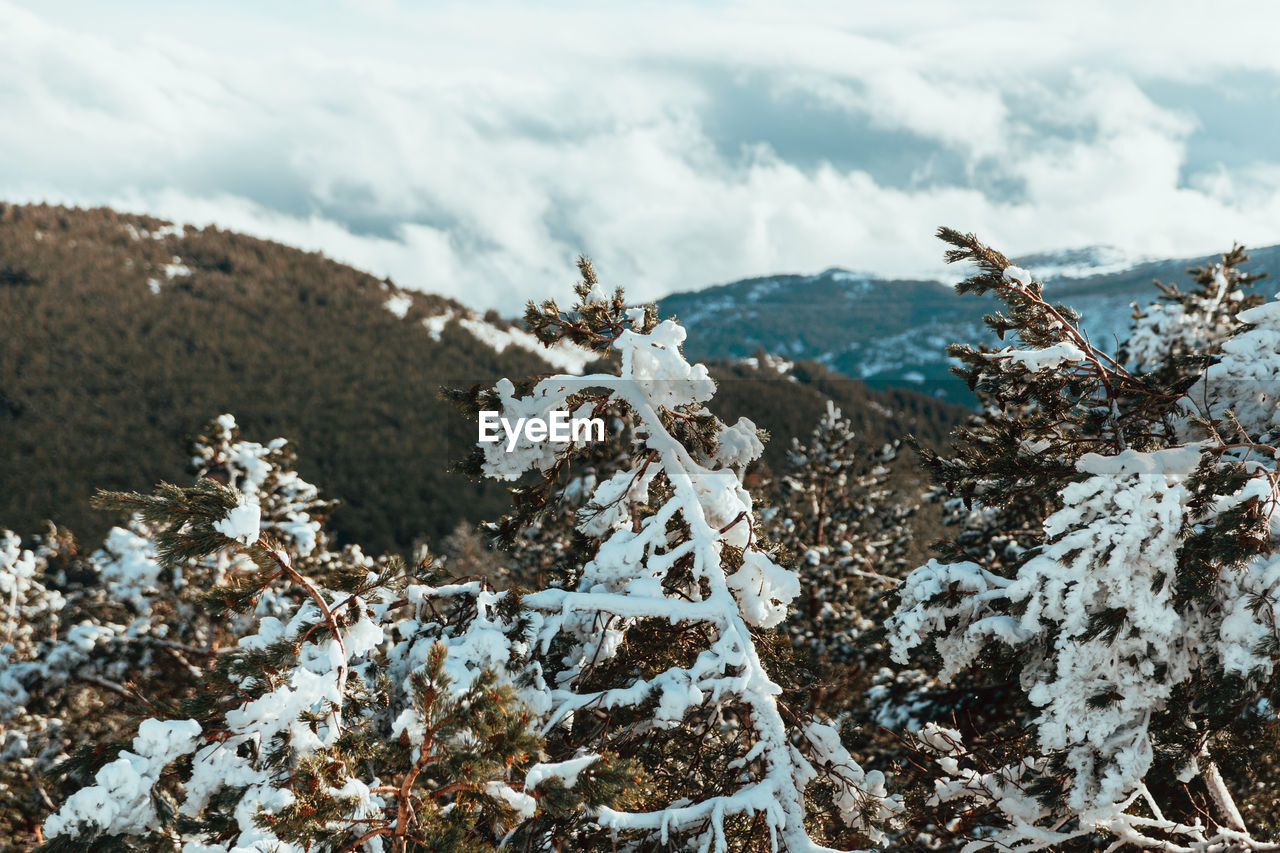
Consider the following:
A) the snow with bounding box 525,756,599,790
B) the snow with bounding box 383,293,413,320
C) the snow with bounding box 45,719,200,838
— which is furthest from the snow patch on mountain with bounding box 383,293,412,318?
the snow with bounding box 525,756,599,790

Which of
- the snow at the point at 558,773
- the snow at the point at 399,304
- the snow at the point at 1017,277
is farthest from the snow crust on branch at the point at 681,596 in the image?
the snow at the point at 399,304

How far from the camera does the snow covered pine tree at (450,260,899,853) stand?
391cm

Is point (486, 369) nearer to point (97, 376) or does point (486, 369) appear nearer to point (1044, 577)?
point (97, 376)

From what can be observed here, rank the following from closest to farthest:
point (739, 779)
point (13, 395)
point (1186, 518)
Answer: point (1186, 518) < point (739, 779) < point (13, 395)

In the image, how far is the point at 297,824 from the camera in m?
2.54

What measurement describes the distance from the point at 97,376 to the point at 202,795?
144 metres

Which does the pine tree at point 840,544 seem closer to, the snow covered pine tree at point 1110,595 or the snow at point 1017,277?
the snow covered pine tree at point 1110,595

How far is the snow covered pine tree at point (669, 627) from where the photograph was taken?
3.91m

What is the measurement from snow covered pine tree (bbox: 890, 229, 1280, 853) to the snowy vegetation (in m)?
0.02

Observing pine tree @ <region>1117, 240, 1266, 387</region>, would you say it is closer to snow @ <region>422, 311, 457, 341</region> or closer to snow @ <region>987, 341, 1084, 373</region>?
snow @ <region>987, 341, 1084, 373</region>

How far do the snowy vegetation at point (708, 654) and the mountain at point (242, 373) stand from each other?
83469mm

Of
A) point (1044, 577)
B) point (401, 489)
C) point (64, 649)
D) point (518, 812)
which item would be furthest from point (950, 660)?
point (401, 489)

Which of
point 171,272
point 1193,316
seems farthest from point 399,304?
point 1193,316

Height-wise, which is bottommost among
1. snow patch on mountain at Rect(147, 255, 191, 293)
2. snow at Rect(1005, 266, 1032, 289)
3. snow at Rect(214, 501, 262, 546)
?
snow at Rect(214, 501, 262, 546)
